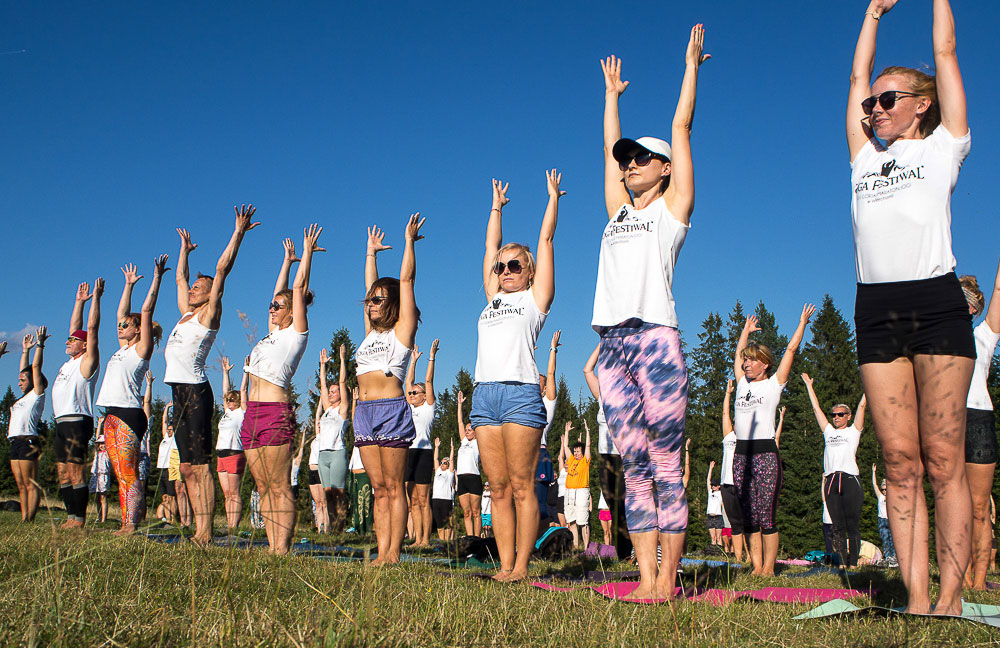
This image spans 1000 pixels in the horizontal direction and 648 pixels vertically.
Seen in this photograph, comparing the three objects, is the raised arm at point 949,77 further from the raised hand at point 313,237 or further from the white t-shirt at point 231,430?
the white t-shirt at point 231,430

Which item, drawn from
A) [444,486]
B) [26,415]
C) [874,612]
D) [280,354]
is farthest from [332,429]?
[874,612]

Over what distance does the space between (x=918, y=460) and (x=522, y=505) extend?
255 centimetres

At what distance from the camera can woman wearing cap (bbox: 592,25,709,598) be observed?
3674 mm

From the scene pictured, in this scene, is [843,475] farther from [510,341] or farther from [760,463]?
[510,341]

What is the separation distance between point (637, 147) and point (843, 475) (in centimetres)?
681

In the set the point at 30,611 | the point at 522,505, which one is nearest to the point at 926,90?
the point at 522,505

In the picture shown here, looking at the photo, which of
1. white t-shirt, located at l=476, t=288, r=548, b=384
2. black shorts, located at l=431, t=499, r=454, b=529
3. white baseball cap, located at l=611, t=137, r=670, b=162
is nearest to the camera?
white baseball cap, located at l=611, t=137, r=670, b=162

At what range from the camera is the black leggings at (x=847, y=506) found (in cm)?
884

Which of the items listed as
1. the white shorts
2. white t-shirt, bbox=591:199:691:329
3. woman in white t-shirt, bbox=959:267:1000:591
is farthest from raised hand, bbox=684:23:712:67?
the white shorts

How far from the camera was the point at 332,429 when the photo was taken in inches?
475

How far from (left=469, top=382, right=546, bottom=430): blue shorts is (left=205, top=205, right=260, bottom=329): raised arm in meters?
3.06

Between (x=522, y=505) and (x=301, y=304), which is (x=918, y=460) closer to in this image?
(x=522, y=505)

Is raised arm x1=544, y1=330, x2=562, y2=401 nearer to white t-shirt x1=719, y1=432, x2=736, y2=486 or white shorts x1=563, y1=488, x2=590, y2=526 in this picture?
white t-shirt x1=719, y1=432, x2=736, y2=486

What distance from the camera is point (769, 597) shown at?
135 inches
